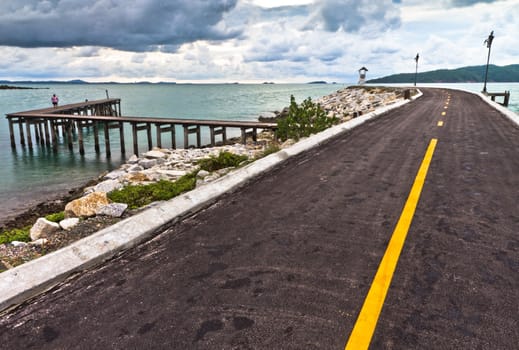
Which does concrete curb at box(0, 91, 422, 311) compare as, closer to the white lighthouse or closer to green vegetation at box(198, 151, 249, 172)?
green vegetation at box(198, 151, 249, 172)

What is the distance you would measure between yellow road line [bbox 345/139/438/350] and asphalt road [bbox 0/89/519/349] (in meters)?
0.06

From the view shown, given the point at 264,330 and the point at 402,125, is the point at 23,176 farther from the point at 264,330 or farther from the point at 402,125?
the point at 264,330

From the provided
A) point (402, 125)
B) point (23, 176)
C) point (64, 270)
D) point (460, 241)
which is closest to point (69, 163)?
point (23, 176)

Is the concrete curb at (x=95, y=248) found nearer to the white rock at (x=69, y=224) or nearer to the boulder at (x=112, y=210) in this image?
the boulder at (x=112, y=210)

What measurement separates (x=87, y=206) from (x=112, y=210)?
606mm

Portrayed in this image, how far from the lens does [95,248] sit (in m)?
3.90

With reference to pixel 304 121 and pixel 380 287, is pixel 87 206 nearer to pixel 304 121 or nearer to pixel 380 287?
pixel 380 287

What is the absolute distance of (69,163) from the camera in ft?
87.5

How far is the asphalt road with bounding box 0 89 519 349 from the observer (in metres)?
2.58

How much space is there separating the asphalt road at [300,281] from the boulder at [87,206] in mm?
1626

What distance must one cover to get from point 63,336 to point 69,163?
27221 millimetres

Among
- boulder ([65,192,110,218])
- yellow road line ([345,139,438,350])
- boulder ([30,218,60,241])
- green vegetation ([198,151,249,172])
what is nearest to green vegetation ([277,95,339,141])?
green vegetation ([198,151,249,172])

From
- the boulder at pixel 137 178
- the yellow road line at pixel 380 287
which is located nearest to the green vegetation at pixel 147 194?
the yellow road line at pixel 380 287

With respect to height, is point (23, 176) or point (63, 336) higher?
point (63, 336)
